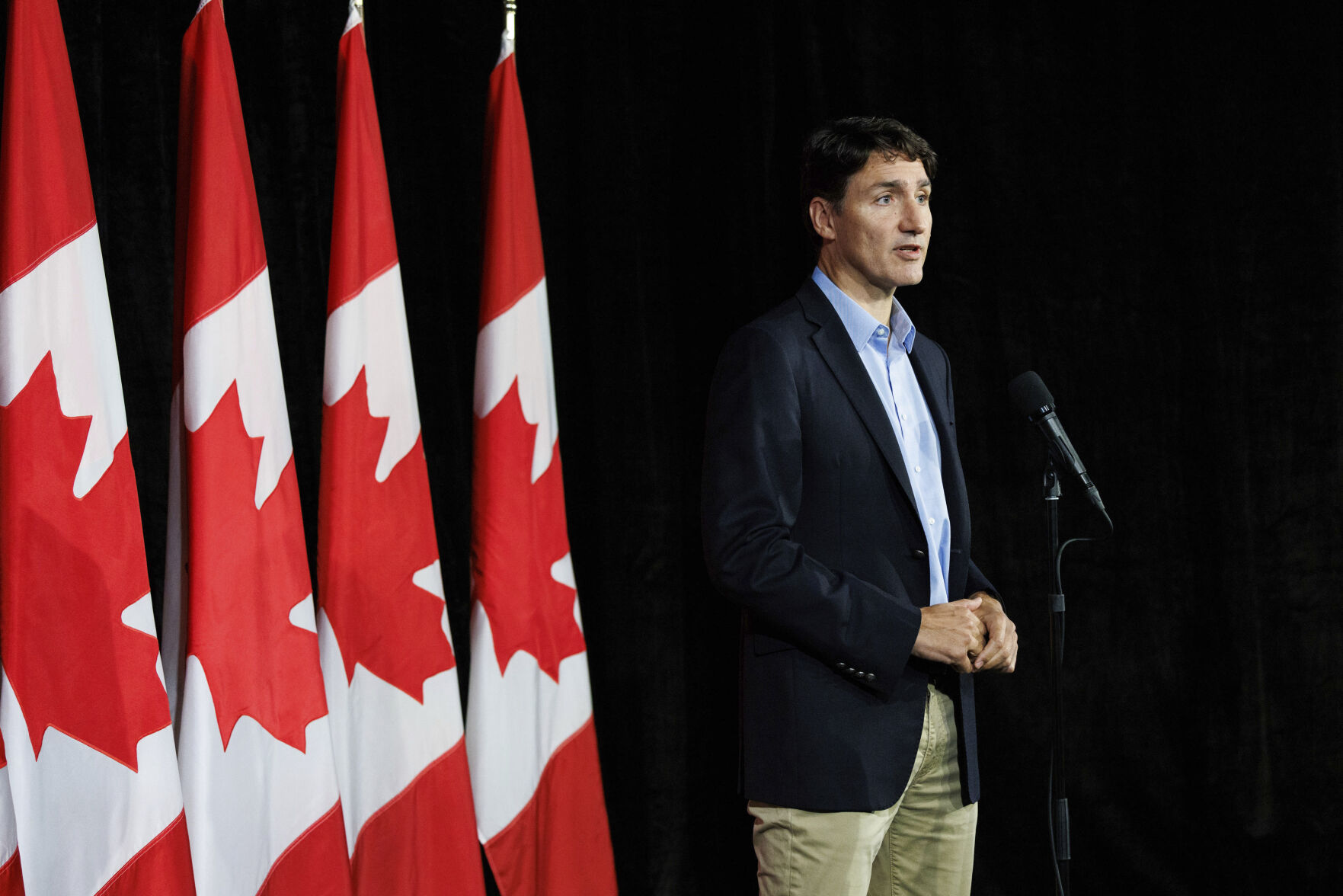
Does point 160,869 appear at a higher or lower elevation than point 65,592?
lower

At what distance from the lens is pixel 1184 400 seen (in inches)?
118

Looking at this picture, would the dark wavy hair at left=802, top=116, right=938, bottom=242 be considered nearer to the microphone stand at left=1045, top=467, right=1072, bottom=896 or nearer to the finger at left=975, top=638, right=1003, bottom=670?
the microphone stand at left=1045, top=467, right=1072, bottom=896

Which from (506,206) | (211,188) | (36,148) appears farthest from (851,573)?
(36,148)

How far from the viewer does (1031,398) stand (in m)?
1.75

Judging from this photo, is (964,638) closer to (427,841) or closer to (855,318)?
(855,318)

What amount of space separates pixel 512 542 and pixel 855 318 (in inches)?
34.6

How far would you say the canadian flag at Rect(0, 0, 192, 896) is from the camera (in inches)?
68.1

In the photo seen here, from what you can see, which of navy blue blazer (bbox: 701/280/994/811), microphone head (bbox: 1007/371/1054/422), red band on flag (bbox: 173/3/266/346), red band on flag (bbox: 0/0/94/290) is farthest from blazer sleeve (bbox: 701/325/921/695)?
red band on flag (bbox: 0/0/94/290)

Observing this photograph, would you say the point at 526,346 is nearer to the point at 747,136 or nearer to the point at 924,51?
the point at 747,136

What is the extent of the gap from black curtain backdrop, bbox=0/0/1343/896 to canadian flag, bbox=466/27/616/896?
1.08 ft

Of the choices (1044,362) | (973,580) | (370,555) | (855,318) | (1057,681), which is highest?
(855,318)

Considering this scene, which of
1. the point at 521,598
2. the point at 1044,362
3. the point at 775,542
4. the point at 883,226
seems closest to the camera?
the point at 775,542

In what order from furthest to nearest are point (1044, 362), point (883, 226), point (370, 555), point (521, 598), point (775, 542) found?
point (1044, 362), point (521, 598), point (370, 555), point (883, 226), point (775, 542)

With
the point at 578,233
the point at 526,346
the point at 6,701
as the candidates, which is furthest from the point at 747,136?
the point at 6,701
